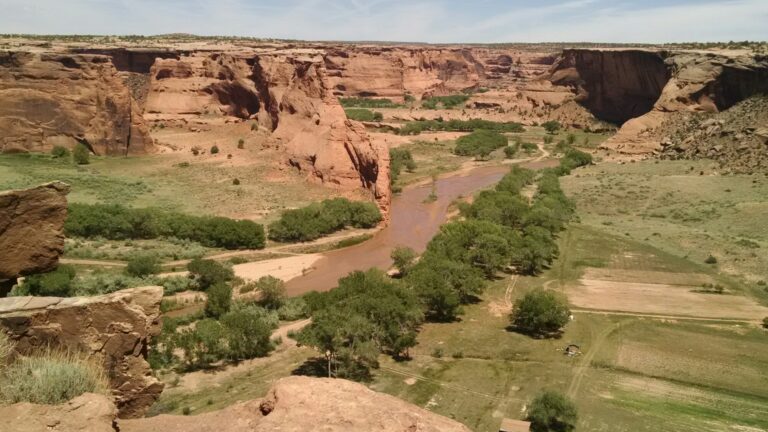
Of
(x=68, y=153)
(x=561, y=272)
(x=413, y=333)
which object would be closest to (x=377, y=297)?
(x=413, y=333)

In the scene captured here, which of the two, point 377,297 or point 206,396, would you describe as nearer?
point 206,396

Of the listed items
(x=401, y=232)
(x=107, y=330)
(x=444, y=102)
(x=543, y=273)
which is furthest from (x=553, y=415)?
(x=444, y=102)

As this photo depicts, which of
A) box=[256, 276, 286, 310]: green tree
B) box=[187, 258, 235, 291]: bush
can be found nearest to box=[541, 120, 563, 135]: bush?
box=[187, 258, 235, 291]: bush

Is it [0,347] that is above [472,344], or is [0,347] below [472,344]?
above

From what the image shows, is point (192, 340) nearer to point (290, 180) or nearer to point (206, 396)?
point (206, 396)

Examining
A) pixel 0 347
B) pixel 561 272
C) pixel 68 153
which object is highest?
pixel 0 347

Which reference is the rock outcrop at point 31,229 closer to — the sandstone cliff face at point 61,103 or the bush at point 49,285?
the bush at point 49,285
